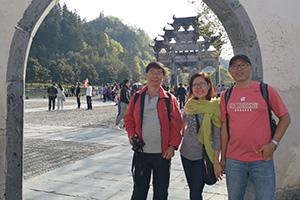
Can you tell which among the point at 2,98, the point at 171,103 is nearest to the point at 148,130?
the point at 171,103

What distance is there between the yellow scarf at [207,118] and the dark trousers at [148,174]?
1.40 feet

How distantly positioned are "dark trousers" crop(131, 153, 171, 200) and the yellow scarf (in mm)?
427

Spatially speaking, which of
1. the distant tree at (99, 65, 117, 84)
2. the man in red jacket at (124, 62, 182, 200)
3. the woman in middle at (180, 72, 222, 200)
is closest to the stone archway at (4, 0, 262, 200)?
the man in red jacket at (124, 62, 182, 200)

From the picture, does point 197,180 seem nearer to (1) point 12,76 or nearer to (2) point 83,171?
(1) point 12,76

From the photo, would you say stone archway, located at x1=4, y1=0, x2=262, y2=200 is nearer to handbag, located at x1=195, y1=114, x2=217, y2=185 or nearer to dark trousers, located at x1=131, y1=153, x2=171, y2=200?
dark trousers, located at x1=131, y1=153, x2=171, y2=200

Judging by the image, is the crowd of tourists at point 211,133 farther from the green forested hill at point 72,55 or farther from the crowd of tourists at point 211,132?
the green forested hill at point 72,55

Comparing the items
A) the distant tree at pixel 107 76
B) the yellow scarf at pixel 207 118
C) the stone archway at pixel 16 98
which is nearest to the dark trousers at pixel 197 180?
the yellow scarf at pixel 207 118

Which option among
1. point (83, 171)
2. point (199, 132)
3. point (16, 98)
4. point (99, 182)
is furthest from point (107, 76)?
point (199, 132)

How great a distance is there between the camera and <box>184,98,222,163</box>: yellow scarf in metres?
2.22

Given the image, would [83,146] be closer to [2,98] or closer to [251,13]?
[2,98]

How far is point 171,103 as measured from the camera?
2.43 m

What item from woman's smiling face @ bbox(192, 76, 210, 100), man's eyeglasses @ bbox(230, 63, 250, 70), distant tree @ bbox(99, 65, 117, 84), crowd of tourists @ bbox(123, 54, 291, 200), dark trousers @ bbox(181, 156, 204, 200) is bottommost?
dark trousers @ bbox(181, 156, 204, 200)

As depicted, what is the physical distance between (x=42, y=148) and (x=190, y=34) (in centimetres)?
3326

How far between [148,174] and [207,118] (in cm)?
79
